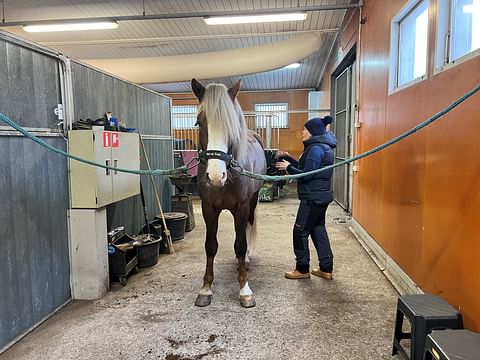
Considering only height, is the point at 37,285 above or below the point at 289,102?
below

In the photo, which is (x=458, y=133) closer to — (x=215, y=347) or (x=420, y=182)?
(x=420, y=182)

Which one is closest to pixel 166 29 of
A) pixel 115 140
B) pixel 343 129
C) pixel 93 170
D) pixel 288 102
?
pixel 343 129

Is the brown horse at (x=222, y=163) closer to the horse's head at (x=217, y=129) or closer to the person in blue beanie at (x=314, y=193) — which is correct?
the horse's head at (x=217, y=129)

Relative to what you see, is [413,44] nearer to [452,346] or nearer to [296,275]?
[296,275]

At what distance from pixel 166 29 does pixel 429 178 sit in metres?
5.36

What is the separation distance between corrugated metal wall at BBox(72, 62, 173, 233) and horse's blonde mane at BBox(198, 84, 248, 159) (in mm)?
1185

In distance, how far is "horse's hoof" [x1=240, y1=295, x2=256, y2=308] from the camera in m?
2.32

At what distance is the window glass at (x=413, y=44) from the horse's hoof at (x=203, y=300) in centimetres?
217

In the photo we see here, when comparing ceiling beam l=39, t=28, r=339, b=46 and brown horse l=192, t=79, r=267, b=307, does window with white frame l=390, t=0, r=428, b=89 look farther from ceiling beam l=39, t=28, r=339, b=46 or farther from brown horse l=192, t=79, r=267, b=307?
ceiling beam l=39, t=28, r=339, b=46

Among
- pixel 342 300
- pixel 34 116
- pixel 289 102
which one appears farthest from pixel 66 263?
pixel 289 102

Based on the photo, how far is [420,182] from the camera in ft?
7.22

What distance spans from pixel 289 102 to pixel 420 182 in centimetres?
933

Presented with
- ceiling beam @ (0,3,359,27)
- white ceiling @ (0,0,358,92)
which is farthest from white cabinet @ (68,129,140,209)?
white ceiling @ (0,0,358,92)

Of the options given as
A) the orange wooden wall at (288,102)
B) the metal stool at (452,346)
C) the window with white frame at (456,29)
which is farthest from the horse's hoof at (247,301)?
the orange wooden wall at (288,102)
